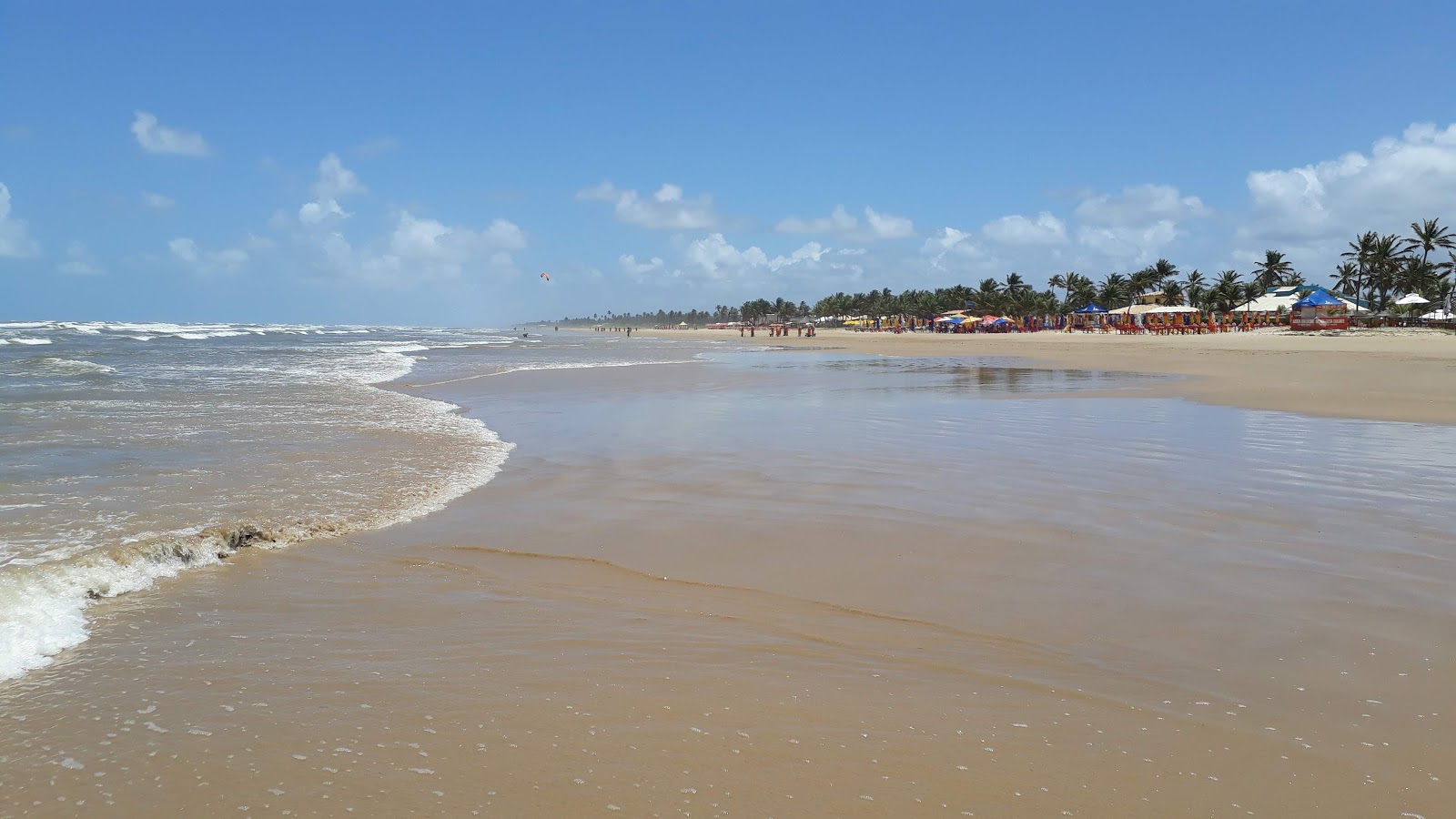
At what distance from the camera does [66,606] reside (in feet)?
16.3

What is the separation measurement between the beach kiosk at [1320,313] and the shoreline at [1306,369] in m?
3.76

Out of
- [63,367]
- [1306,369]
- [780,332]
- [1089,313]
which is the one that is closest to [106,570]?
[63,367]

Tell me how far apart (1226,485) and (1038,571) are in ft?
13.1

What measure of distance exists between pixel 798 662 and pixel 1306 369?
30.0 metres

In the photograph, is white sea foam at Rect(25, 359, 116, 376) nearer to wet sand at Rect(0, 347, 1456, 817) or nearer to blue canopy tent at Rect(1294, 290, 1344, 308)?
wet sand at Rect(0, 347, 1456, 817)

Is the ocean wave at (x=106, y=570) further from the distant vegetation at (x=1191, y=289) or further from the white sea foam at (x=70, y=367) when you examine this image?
the distant vegetation at (x=1191, y=289)

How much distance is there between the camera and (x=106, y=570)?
18.5ft

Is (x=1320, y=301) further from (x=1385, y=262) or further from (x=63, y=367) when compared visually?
(x=63, y=367)

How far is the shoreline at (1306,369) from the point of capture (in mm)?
16109

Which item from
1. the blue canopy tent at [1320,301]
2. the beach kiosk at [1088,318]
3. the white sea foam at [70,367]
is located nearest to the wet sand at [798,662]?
the white sea foam at [70,367]

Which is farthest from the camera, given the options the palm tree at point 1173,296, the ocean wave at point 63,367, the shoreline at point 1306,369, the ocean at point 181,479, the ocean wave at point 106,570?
the palm tree at point 1173,296

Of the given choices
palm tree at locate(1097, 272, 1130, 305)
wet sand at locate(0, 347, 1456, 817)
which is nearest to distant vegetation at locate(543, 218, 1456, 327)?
palm tree at locate(1097, 272, 1130, 305)

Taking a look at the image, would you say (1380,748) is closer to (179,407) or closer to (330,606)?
(330,606)

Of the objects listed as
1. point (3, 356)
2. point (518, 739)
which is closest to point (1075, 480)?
point (518, 739)
